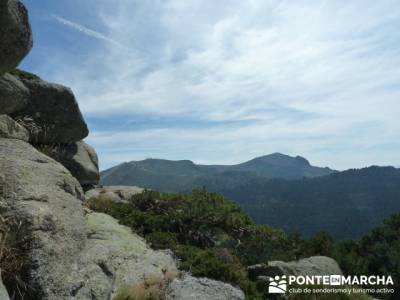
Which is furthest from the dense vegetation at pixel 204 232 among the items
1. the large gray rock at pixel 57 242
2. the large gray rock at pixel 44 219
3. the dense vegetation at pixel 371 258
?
the large gray rock at pixel 44 219

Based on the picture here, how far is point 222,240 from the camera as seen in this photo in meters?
17.8

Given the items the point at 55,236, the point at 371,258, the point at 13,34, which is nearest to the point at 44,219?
the point at 55,236

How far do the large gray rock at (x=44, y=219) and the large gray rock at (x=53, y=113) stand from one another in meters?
8.84

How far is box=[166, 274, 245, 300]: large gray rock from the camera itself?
1080 centimetres

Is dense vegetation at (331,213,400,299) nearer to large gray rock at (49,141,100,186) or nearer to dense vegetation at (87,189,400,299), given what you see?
dense vegetation at (87,189,400,299)

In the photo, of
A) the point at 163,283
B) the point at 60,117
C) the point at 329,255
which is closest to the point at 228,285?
the point at 163,283

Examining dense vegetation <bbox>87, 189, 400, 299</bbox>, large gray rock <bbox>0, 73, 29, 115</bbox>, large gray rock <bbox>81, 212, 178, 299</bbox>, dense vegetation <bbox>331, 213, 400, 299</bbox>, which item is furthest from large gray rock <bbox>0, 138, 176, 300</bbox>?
dense vegetation <bbox>331, 213, 400, 299</bbox>

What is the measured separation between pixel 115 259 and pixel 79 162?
Answer: 11550mm

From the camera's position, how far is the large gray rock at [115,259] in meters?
9.16

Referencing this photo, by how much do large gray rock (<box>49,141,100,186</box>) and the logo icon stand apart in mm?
12271

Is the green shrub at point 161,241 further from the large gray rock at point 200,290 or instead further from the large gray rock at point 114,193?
the large gray rock at point 114,193

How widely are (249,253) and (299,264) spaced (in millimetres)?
2041

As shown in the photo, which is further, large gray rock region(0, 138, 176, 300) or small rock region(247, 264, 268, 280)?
small rock region(247, 264, 268, 280)

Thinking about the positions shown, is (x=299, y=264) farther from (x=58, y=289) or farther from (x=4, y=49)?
(x=4, y=49)
